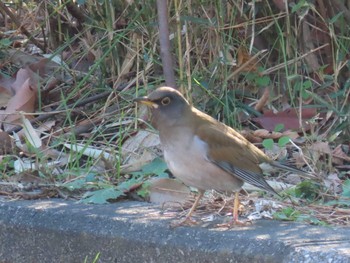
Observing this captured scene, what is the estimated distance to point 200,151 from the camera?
4.53 meters

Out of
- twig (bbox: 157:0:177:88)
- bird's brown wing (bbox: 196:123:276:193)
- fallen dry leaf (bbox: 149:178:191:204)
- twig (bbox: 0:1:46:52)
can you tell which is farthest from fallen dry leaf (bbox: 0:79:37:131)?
bird's brown wing (bbox: 196:123:276:193)

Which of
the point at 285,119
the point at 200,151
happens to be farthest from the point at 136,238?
the point at 285,119

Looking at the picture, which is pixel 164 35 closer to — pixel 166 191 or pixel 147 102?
pixel 147 102

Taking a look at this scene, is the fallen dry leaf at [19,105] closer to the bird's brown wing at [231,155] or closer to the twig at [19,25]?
the twig at [19,25]

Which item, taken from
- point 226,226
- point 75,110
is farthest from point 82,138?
point 226,226

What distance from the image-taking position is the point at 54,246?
4.53 m

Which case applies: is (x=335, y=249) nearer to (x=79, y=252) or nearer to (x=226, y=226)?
(x=226, y=226)

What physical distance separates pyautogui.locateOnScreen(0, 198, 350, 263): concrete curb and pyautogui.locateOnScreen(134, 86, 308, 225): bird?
19 centimetres

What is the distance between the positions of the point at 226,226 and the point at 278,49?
92.2 inches

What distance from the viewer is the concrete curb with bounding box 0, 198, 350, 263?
12.8 feet

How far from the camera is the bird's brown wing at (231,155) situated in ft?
15.0

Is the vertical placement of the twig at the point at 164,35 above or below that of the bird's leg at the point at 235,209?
above

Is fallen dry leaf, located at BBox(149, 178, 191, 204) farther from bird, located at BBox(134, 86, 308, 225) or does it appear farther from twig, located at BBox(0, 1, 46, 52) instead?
twig, located at BBox(0, 1, 46, 52)

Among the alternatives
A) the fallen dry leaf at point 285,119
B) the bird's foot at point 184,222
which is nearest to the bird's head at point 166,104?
the bird's foot at point 184,222
